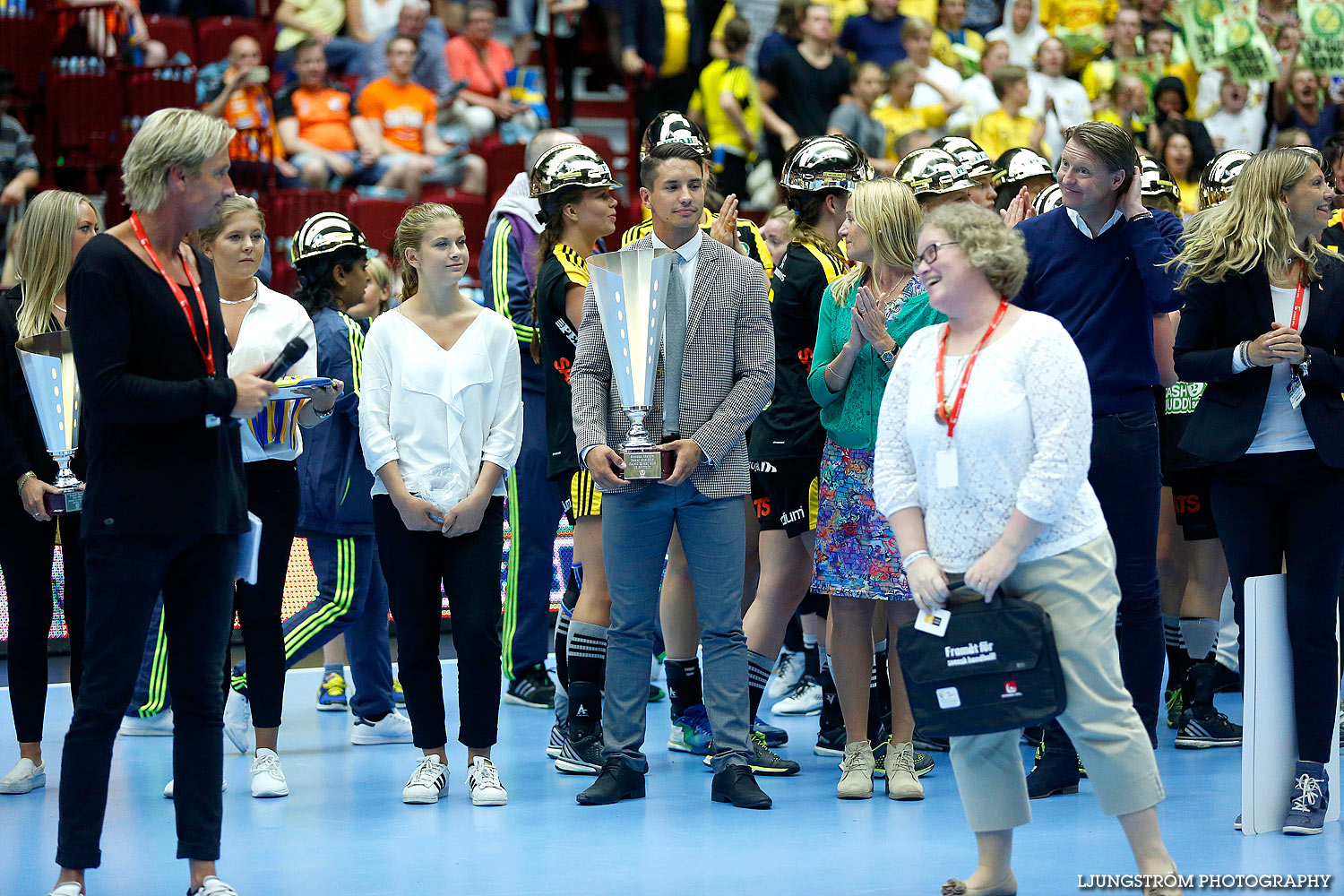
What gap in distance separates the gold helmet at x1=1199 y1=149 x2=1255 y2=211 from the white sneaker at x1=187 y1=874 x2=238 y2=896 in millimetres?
4345

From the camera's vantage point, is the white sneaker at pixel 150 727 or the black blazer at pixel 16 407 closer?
the black blazer at pixel 16 407

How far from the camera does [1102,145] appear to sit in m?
4.20

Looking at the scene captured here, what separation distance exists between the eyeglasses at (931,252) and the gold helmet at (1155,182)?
277 centimetres

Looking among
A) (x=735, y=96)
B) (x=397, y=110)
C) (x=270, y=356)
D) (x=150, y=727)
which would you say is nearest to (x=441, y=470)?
(x=270, y=356)

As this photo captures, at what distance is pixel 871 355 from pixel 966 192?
48.1 inches

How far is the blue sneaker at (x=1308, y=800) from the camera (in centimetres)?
396

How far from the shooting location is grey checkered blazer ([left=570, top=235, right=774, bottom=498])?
438 centimetres

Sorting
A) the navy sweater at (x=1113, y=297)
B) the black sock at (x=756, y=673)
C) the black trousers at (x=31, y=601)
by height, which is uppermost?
the navy sweater at (x=1113, y=297)

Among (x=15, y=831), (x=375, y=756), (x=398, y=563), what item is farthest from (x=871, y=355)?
(x=15, y=831)

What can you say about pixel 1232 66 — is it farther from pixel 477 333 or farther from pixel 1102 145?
pixel 477 333

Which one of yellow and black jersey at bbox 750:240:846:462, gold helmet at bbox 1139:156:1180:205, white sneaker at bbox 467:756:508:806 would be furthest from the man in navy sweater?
white sneaker at bbox 467:756:508:806

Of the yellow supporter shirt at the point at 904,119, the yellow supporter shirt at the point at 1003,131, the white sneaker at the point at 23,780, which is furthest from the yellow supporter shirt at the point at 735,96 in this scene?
the white sneaker at the point at 23,780

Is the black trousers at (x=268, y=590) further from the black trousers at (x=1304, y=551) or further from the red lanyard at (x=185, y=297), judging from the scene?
the black trousers at (x=1304, y=551)

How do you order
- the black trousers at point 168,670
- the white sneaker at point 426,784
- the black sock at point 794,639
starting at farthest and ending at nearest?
the black sock at point 794,639
the white sneaker at point 426,784
the black trousers at point 168,670
